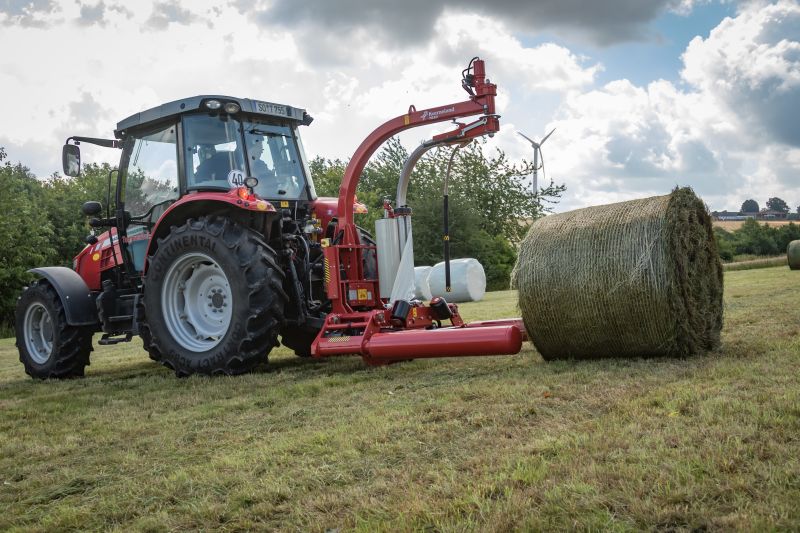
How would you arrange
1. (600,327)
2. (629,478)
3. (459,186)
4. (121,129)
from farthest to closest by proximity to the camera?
(459,186), (121,129), (600,327), (629,478)

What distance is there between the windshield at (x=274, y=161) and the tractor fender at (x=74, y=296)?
6.63 ft

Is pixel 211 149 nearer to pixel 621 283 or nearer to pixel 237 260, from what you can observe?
pixel 237 260

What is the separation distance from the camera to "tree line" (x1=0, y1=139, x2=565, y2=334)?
71.4 feet

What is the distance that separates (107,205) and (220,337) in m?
2.20

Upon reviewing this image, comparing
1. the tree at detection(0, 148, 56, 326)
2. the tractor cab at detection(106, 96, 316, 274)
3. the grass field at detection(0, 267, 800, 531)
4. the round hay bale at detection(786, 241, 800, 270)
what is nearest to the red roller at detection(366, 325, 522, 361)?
the grass field at detection(0, 267, 800, 531)

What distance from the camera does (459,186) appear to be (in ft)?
123

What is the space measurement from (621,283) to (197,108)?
3827 millimetres

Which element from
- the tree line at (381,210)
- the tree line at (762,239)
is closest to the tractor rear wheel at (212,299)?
the tree line at (381,210)

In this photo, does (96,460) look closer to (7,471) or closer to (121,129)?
(7,471)

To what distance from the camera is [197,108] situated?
6.79m

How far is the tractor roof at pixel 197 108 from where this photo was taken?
682 centimetres

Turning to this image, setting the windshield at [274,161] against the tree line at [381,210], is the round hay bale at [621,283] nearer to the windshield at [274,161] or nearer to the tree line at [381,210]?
the windshield at [274,161]

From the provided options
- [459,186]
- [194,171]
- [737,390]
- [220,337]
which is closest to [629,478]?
[737,390]

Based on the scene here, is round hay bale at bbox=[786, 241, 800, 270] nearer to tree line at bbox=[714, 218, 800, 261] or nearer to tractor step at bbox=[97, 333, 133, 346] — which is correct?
tree line at bbox=[714, 218, 800, 261]
